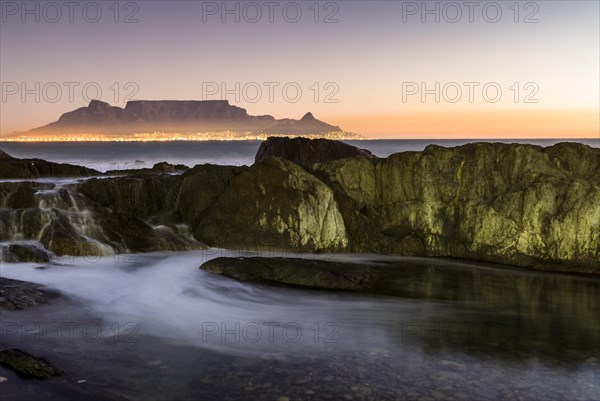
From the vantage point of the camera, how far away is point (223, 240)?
1833 centimetres

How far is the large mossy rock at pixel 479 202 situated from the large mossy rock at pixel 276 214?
0.93m

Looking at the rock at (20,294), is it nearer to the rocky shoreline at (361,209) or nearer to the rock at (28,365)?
the rock at (28,365)

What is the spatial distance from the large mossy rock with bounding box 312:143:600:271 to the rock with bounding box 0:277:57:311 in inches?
388

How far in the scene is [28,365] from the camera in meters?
7.99

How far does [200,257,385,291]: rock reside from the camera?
14.1 m

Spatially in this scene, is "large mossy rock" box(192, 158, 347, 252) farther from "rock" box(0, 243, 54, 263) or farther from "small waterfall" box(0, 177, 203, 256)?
"rock" box(0, 243, 54, 263)

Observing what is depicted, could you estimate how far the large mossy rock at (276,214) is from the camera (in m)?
18.0

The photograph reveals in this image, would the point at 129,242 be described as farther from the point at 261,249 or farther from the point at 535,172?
the point at 535,172

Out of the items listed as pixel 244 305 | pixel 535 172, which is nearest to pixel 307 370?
pixel 244 305

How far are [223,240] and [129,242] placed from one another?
9.88 ft

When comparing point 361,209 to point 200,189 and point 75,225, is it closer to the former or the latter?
point 200,189

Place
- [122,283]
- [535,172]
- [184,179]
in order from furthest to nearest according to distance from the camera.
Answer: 1. [184,179]
2. [535,172]
3. [122,283]

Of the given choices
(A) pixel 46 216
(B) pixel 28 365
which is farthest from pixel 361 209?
(B) pixel 28 365

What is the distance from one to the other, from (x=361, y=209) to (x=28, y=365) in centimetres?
1305
